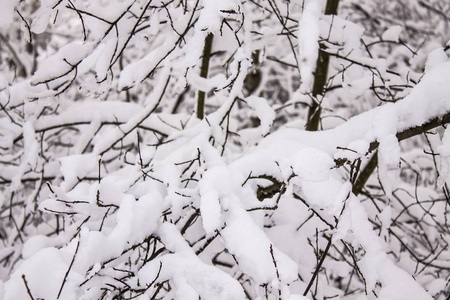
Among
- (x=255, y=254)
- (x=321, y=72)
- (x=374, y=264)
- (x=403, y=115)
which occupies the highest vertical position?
(x=403, y=115)

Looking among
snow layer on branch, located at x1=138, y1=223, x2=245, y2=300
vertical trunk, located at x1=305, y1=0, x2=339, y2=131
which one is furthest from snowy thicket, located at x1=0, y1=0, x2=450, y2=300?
vertical trunk, located at x1=305, y1=0, x2=339, y2=131

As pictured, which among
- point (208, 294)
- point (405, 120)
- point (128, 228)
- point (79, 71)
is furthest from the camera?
point (79, 71)

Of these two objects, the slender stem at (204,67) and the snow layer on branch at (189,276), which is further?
the slender stem at (204,67)

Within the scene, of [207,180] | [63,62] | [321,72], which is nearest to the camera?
[207,180]

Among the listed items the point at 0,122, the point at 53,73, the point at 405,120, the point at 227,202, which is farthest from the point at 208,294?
the point at 0,122

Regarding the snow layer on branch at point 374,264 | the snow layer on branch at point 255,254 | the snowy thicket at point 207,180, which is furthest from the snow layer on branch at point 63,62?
the snow layer on branch at point 374,264

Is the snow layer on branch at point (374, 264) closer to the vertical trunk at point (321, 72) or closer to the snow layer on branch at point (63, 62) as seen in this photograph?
the vertical trunk at point (321, 72)

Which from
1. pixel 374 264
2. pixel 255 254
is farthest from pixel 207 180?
pixel 374 264

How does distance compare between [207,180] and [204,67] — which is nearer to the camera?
[207,180]

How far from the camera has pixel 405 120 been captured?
1.28 metres

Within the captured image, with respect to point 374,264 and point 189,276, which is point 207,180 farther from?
point 374,264

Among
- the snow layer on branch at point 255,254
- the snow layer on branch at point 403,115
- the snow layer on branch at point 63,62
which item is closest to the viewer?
the snow layer on branch at point 255,254

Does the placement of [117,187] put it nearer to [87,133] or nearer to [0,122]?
[87,133]

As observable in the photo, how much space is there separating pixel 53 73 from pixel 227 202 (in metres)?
0.96
